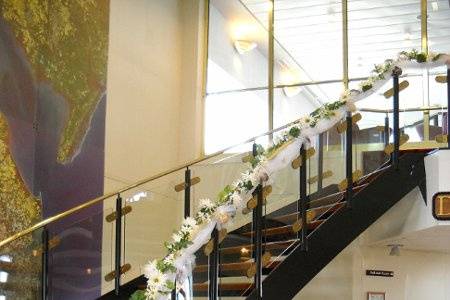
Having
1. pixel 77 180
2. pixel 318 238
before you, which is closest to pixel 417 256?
pixel 318 238

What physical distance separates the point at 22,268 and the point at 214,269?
1.60 m

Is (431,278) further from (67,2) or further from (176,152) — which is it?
(67,2)

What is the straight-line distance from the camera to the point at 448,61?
289 inches

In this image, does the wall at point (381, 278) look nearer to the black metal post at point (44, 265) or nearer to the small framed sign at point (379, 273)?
the small framed sign at point (379, 273)

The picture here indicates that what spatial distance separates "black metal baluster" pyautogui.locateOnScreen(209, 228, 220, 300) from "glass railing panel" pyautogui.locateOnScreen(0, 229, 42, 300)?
5.06 feet

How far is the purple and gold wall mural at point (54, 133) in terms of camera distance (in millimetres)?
6445

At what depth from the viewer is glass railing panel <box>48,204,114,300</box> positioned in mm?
6332

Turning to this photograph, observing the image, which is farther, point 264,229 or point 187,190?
point 187,190

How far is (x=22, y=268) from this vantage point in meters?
6.04

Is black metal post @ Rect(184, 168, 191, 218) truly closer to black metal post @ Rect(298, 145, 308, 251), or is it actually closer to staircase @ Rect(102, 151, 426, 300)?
staircase @ Rect(102, 151, 426, 300)

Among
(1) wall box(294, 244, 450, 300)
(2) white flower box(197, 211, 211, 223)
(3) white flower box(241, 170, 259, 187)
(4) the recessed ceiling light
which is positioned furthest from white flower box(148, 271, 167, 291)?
(4) the recessed ceiling light

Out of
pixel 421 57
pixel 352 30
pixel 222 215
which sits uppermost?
pixel 352 30

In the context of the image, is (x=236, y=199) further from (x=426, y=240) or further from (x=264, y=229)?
(x=426, y=240)

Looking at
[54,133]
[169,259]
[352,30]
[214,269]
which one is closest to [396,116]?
[214,269]
